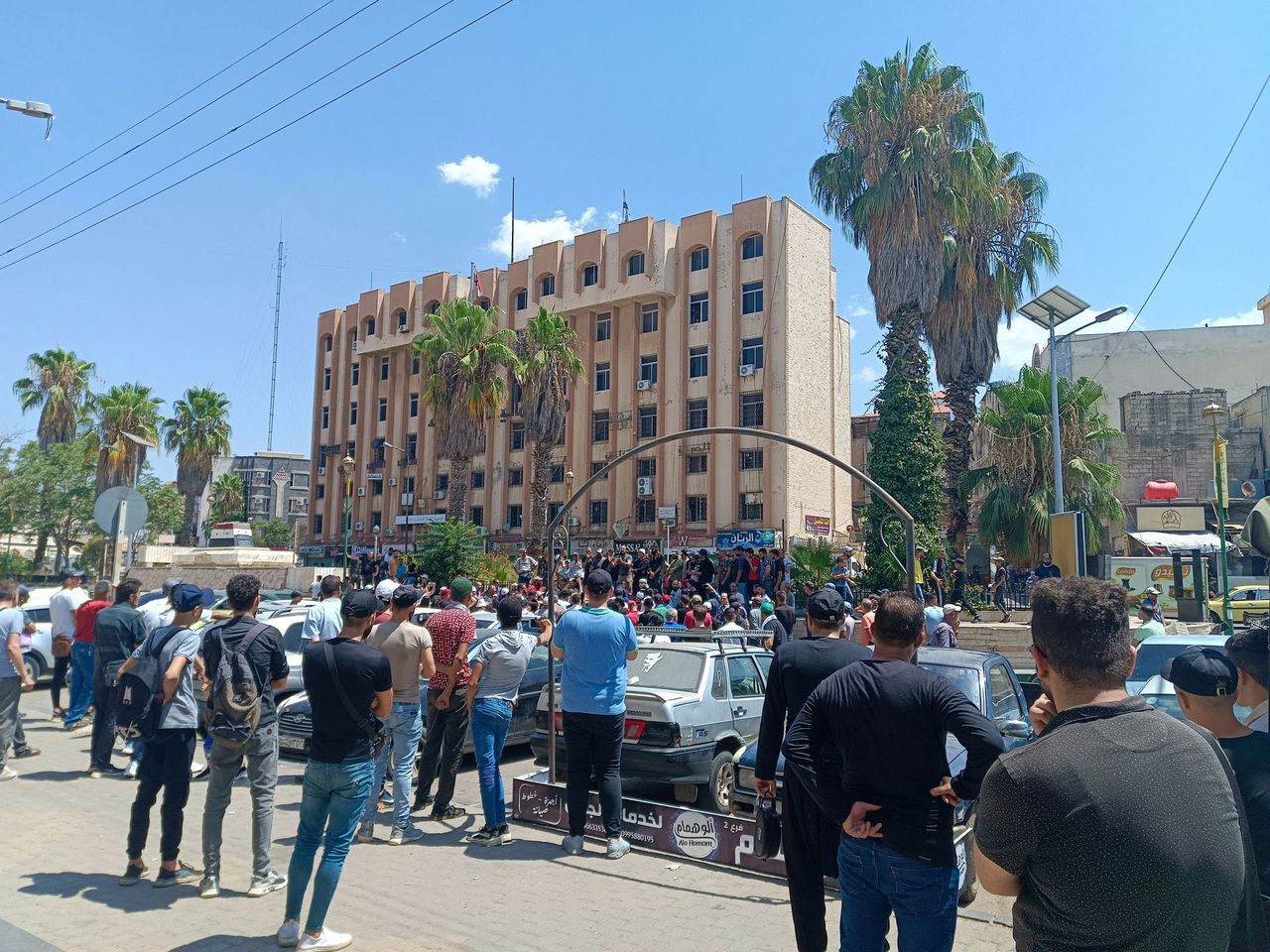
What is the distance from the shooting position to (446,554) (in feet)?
83.2

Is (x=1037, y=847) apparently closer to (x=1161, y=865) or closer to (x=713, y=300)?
(x=1161, y=865)

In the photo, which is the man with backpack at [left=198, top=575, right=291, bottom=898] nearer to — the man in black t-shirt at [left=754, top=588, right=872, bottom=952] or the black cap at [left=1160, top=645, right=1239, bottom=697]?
the man in black t-shirt at [left=754, top=588, right=872, bottom=952]

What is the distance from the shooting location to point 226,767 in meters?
5.71

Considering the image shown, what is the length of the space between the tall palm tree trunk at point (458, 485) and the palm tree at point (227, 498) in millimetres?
40615

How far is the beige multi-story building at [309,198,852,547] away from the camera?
3731 cm

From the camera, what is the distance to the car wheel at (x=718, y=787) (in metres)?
8.05

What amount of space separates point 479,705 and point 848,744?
4.33 m

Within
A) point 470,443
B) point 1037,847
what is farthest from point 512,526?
point 1037,847

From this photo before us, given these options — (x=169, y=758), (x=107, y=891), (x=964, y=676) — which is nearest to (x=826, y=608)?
(x=964, y=676)

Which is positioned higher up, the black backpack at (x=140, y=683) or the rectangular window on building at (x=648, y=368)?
the rectangular window on building at (x=648, y=368)

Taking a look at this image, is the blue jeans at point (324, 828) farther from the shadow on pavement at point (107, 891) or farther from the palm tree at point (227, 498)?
the palm tree at point (227, 498)

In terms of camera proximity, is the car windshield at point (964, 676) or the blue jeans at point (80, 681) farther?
the blue jeans at point (80, 681)

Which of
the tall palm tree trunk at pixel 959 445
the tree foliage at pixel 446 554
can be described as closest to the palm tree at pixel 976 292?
the tall palm tree trunk at pixel 959 445

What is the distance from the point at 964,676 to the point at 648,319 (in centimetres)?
3489
